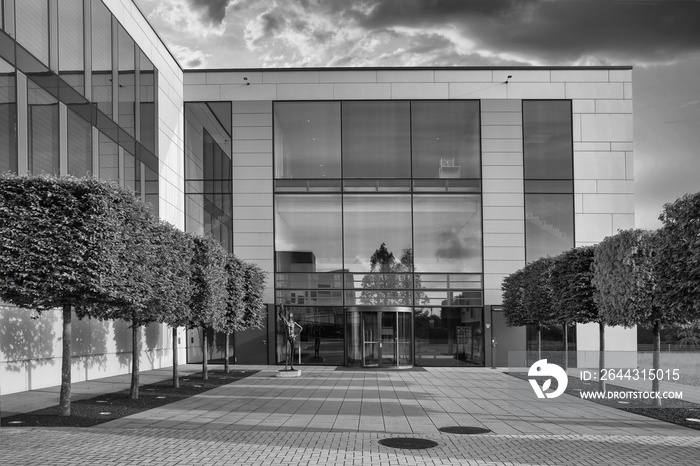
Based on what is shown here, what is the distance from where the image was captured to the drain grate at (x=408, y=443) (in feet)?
39.2

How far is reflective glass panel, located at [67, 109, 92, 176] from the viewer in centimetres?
2338

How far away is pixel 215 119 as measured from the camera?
1467 inches

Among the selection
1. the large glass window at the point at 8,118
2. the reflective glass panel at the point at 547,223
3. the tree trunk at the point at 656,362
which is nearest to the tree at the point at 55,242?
the large glass window at the point at 8,118

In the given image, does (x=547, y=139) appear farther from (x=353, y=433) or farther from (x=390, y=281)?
(x=353, y=433)

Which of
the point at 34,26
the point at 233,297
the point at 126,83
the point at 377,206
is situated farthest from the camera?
the point at 377,206

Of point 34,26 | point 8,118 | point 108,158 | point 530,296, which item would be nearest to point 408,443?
point 8,118

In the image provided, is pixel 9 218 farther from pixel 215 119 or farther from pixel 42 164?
pixel 215 119

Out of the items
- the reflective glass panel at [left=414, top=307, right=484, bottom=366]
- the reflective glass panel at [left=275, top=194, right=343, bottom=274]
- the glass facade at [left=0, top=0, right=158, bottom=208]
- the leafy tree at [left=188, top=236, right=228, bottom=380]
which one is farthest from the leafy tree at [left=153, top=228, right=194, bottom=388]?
the reflective glass panel at [left=414, top=307, right=484, bottom=366]

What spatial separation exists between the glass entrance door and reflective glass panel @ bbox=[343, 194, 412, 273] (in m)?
2.39

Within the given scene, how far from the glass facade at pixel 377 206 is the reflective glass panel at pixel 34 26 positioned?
16444mm

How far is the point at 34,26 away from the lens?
20750 millimetres

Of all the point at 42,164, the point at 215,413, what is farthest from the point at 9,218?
the point at 42,164

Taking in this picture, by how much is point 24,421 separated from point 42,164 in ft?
29.5

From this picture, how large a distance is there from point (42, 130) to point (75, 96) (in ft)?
8.95
